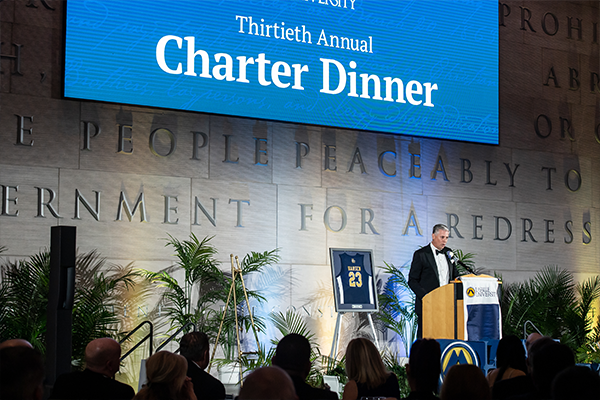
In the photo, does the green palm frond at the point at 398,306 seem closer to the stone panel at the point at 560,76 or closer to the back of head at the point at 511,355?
the stone panel at the point at 560,76

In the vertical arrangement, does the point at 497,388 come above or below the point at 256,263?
below

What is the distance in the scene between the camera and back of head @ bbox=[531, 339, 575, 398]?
3.29 m

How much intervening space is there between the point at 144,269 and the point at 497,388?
5.65 metres

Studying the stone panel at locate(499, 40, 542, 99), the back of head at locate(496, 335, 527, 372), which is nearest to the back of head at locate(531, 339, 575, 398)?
the back of head at locate(496, 335, 527, 372)

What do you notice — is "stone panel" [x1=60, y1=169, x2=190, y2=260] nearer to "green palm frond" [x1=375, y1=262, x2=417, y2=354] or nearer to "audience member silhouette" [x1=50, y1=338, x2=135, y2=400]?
"green palm frond" [x1=375, y1=262, x2=417, y2=354]

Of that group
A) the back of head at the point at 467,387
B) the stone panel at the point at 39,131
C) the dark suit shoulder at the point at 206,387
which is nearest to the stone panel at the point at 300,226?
the stone panel at the point at 39,131

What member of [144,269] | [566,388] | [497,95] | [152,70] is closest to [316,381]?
[144,269]

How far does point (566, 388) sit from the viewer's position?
8.08 feet

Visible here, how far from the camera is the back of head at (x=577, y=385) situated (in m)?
2.45

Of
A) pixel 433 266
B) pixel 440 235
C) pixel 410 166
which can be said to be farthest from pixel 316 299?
pixel 410 166

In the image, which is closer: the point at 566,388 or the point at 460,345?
the point at 566,388

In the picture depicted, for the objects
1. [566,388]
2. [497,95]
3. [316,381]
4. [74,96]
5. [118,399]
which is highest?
[497,95]

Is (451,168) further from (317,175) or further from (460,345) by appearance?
(460,345)

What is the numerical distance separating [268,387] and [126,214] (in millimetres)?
6612
